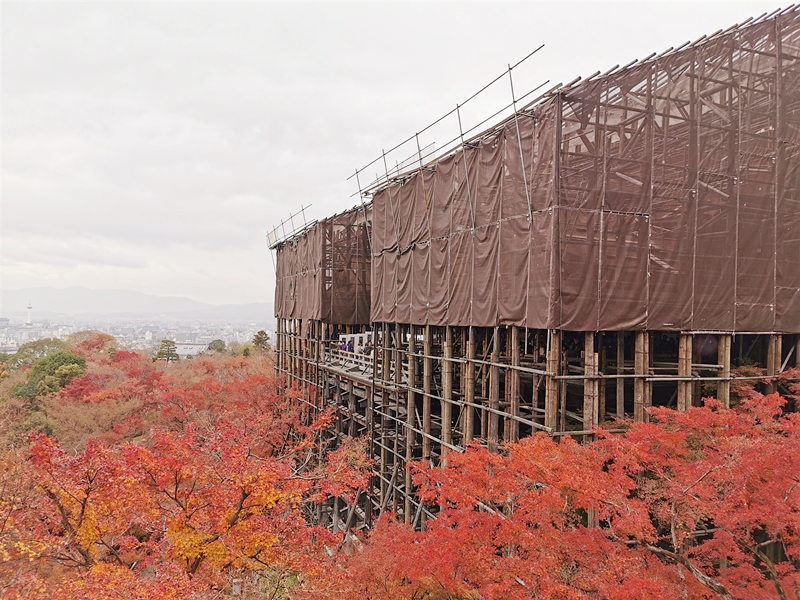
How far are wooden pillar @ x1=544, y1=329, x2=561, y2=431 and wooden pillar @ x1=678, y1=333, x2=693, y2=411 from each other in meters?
4.03

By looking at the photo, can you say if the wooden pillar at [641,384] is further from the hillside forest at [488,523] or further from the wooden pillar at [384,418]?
the wooden pillar at [384,418]

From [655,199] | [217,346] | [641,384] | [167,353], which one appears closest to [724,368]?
[641,384]

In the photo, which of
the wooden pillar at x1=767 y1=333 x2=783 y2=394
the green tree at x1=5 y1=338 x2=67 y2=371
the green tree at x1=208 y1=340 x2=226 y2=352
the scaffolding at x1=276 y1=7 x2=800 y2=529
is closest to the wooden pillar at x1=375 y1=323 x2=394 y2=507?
the scaffolding at x1=276 y1=7 x2=800 y2=529

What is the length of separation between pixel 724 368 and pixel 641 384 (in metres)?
3.23

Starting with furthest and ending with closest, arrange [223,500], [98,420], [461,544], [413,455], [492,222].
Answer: [98,420]
[413,455]
[492,222]
[223,500]
[461,544]

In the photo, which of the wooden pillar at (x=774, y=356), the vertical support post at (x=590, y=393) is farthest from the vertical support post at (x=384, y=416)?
the wooden pillar at (x=774, y=356)

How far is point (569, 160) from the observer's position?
13273 mm

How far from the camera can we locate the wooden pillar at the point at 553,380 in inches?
Result: 506

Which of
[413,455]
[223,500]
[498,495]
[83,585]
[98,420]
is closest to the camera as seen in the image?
[83,585]

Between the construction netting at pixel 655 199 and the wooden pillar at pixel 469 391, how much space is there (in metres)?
0.84

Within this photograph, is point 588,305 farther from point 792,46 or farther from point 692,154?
point 792,46

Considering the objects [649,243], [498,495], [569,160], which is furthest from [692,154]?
[498,495]

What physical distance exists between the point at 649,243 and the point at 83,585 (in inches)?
656

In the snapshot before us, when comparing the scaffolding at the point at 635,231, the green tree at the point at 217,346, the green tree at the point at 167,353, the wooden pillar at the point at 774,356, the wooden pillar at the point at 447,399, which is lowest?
the green tree at the point at 217,346
